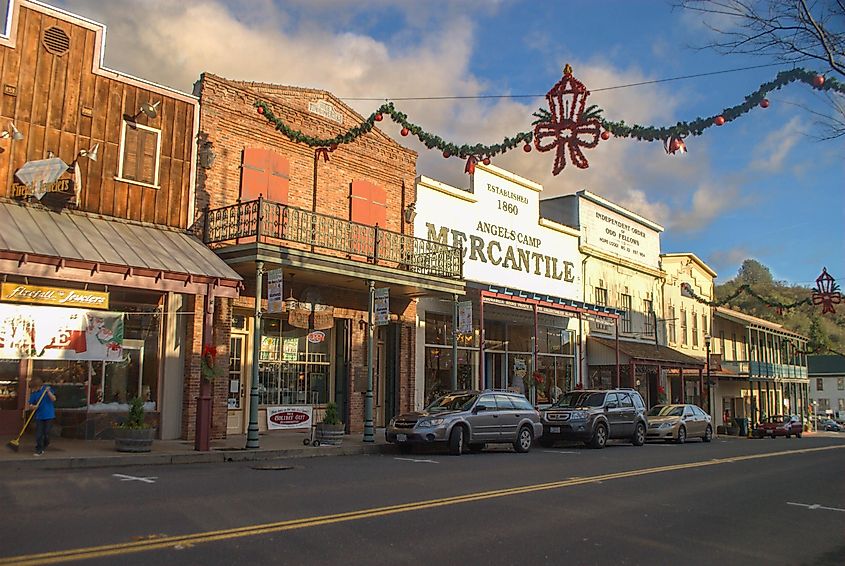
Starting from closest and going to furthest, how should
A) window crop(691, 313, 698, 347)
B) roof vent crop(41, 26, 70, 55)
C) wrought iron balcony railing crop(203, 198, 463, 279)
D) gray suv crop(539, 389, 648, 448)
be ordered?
1. roof vent crop(41, 26, 70, 55)
2. wrought iron balcony railing crop(203, 198, 463, 279)
3. gray suv crop(539, 389, 648, 448)
4. window crop(691, 313, 698, 347)

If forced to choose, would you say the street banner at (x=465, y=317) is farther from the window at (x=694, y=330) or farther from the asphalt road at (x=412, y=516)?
the window at (x=694, y=330)

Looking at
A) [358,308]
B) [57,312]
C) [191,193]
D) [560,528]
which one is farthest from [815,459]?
[57,312]

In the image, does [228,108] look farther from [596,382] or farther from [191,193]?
[596,382]

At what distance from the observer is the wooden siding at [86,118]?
15.6 metres

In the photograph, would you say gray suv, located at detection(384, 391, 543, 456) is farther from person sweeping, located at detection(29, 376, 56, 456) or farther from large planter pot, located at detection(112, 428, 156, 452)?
person sweeping, located at detection(29, 376, 56, 456)

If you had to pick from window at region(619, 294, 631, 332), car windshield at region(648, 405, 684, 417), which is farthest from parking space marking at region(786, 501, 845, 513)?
window at region(619, 294, 631, 332)

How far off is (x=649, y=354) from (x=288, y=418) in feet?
69.8

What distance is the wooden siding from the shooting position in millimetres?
15586

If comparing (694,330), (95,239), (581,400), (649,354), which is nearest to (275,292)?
(95,239)

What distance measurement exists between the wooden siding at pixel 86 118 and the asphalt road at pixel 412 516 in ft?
22.7

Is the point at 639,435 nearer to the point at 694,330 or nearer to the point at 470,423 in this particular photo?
the point at 470,423

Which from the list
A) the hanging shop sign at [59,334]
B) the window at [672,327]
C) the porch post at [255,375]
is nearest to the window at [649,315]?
the window at [672,327]

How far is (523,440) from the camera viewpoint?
1877cm

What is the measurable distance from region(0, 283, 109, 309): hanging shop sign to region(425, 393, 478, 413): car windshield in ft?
25.4
